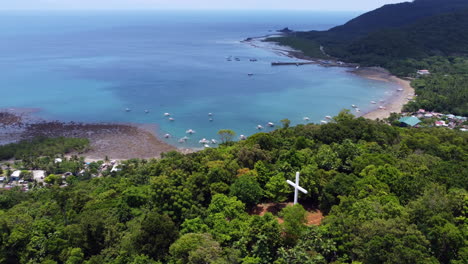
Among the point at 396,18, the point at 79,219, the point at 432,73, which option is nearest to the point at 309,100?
the point at 432,73

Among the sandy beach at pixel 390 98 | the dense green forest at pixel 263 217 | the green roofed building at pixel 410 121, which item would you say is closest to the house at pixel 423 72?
the sandy beach at pixel 390 98

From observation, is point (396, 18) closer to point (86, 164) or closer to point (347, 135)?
point (347, 135)

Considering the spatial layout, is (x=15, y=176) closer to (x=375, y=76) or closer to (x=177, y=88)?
(x=177, y=88)

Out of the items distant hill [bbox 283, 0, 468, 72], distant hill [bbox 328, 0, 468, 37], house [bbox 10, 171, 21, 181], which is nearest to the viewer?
house [bbox 10, 171, 21, 181]

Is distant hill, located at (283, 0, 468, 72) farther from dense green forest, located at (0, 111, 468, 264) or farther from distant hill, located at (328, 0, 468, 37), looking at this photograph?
dense green forest, located at (0, 111, 468, 264)

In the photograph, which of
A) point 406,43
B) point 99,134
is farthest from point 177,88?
point 406,43

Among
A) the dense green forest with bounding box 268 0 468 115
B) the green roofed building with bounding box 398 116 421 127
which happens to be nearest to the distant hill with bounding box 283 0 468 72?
the dense green forest with bounding box 268 0 468 115

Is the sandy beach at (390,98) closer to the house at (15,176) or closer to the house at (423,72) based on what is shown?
the house at (423,72)
